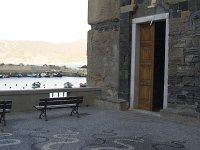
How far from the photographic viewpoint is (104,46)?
13.9 m

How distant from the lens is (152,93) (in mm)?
12156

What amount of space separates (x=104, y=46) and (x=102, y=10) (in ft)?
4.91

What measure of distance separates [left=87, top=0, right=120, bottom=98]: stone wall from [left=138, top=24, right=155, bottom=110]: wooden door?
1.17 m

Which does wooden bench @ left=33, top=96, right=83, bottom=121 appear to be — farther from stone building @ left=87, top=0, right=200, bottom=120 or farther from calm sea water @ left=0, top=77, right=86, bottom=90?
calm sea water @ left=0, top=77, right=86, bottom=90

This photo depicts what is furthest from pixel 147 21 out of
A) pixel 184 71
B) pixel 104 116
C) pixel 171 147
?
pixel 171 147

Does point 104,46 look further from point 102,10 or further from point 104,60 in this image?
point 102,10

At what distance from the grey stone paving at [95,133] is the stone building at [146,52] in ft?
3.84

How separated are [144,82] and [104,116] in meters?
2.19

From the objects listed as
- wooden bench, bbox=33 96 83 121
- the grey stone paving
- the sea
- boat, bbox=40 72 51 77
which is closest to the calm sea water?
the sea

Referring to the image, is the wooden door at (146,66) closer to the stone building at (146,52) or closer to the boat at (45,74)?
the stone building at (146,52)

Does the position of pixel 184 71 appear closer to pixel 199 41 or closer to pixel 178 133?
pixel 199 41

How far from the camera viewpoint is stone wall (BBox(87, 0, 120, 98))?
1343 centimetres

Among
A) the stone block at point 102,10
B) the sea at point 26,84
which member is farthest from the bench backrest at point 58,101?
the sea at point 26,84

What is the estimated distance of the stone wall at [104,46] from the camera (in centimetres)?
1343
